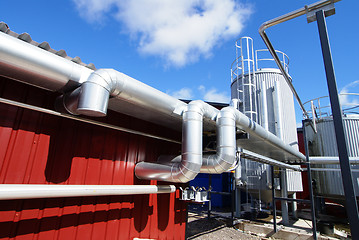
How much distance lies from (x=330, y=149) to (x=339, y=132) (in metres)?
8.32

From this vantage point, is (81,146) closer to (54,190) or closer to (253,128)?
(54,190)

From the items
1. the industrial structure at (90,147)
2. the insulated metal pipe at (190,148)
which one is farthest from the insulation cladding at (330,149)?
the insulated metal pipe at (190,148)

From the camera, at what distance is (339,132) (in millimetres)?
2092

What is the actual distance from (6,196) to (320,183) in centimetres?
1079

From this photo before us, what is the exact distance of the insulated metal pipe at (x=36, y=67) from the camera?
1878 mm

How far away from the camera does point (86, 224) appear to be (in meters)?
3.02

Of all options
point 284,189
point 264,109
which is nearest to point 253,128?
point 264,109

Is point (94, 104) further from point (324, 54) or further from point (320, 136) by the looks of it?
point (320, 136)

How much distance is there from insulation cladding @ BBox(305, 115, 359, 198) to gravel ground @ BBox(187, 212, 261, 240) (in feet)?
13.8

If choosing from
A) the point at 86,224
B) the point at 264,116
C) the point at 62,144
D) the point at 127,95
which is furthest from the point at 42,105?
the point at 264,116

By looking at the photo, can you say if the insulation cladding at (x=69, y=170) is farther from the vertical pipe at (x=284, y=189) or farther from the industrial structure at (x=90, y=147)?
the vertical pipe at (x=284, y=189)

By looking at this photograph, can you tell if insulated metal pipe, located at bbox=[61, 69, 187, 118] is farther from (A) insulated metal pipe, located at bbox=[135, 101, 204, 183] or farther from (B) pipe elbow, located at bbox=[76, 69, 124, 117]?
(A) insulated metal pipe, located at bbox=[135, 101, 204, 183]

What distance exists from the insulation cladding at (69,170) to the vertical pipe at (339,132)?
3045 millimetres

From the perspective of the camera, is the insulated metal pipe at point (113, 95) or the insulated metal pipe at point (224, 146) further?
the insulated metal pipe at point (224, 146)
